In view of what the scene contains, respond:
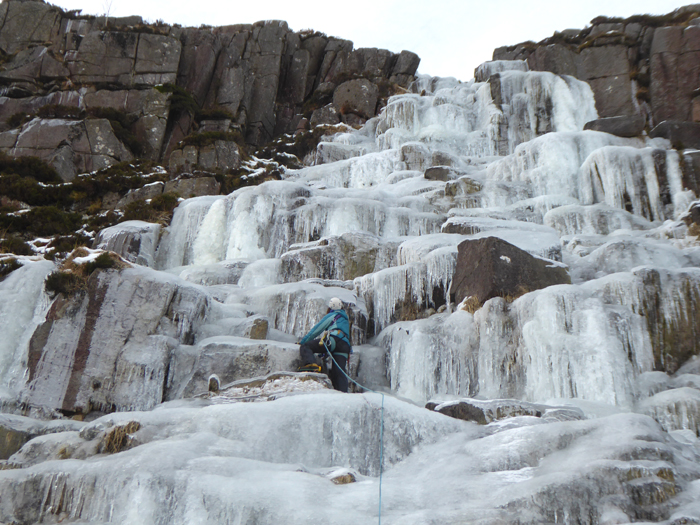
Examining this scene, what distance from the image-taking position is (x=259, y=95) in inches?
1060

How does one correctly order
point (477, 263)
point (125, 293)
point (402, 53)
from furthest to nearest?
1. point (402, 53)
2. point (477, 263)
3. point (125, 293)

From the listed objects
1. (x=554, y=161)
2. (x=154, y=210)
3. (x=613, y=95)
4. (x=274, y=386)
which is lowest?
(x=274, y=386)

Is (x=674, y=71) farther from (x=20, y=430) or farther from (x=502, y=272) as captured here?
(x=20, y=430)

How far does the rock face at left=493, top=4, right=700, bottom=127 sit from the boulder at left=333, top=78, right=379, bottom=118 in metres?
6.63

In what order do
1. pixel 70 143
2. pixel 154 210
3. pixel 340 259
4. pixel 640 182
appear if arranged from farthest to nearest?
pixel 70 143
pixel 154 210
pixel 640 182
pixel 340 259

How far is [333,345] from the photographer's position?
7.61m

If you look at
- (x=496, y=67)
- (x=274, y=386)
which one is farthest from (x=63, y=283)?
(x=496, y=67)

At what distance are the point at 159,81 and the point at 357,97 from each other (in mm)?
8265

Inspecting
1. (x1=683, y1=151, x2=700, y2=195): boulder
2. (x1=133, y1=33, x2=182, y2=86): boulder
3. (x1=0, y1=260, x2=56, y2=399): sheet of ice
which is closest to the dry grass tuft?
(x1=0, y1=260, x2=56, y2=399): sheet of ice

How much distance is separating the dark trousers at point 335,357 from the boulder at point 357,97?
62.7 feet

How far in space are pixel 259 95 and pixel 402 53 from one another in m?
7.48

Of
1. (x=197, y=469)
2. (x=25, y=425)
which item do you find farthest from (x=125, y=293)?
(x=197, y=469)

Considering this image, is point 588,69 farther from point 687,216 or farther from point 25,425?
point 25,425

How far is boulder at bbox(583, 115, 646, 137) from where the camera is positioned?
15812 millimetres
